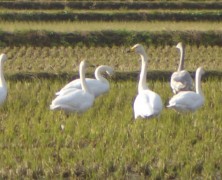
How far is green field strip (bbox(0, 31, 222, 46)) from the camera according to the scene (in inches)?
658

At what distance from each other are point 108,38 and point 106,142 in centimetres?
934

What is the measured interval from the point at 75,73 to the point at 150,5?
39.3ft

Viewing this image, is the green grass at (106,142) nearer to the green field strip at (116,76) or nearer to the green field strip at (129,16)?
the green field strip at (116,76)

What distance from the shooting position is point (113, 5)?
77.2ft

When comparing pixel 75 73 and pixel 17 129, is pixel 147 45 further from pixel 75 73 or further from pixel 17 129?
pixel 17 129

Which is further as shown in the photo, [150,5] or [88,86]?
[150,5]

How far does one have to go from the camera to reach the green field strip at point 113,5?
23.4 m

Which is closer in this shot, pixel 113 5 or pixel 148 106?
pixel 148 106

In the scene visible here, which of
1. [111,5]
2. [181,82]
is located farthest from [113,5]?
[181,82]

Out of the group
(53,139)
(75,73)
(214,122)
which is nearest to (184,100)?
(214,122)

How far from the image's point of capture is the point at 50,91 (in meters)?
10.5

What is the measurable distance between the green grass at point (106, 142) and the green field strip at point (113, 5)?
534 inches

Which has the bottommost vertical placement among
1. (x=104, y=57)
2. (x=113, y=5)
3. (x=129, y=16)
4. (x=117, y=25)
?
(x=104, y=57)

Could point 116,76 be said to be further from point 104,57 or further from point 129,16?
point 129,16
